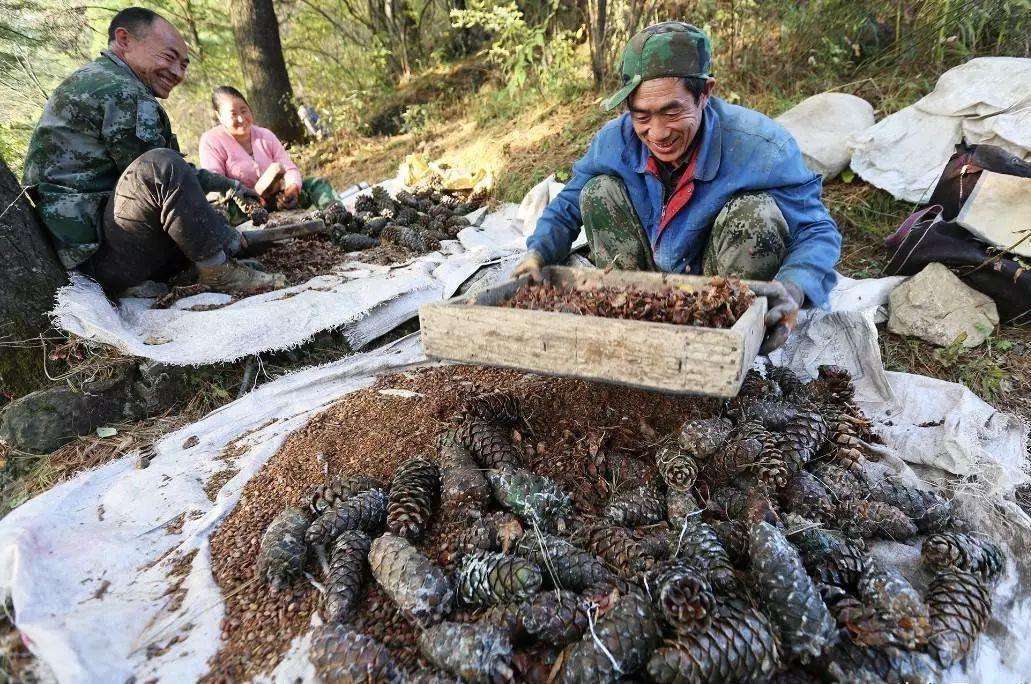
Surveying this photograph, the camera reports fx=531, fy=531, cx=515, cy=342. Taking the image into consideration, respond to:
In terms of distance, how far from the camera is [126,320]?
11.4 feet

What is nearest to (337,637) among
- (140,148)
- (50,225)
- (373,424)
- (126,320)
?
(373,424)

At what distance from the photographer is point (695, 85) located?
99.4 inches

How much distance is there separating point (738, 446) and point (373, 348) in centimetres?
264

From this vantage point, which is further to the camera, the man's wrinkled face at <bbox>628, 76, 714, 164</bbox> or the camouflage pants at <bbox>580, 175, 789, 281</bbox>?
the camouflage pants at <bbox>580, 175, 789, 281</bbox>

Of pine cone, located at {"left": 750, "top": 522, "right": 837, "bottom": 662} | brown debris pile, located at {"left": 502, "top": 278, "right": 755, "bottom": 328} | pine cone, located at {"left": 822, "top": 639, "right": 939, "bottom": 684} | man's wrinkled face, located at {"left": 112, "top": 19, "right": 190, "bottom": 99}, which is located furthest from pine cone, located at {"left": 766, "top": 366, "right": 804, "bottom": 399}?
man's wrinkled face, located at {"left": 112, "top": 19, "right": 190, "bottom": 99}

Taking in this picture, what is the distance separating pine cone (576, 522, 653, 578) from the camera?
70.3 inches

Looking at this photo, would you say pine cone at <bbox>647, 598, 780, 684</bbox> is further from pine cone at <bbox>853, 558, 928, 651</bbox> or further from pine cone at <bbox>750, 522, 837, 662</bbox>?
pine cone at <bbox>853, 558, 928, 651</bbox>

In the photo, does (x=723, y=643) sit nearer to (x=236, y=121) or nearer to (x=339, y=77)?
(x=236, y=121)

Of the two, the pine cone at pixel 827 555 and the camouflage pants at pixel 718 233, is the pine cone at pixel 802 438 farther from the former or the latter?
the camouflage pants at pixel 718 233

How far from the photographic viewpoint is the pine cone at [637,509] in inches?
79.7

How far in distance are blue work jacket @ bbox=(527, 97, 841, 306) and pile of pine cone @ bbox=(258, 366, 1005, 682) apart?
714mm

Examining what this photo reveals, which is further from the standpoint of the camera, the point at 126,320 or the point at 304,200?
the point at 304,200

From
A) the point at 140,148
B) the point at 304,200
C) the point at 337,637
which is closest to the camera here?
the point at 337,637

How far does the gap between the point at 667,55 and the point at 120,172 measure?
146 inches
